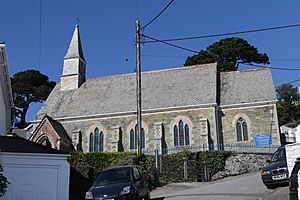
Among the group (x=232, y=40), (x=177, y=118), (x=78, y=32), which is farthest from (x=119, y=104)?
(x=232, y=40)

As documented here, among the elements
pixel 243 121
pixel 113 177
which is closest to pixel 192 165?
pixel 113 177

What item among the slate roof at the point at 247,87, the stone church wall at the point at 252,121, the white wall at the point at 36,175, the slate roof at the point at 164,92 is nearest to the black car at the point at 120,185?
the white wall at the point at 36,175

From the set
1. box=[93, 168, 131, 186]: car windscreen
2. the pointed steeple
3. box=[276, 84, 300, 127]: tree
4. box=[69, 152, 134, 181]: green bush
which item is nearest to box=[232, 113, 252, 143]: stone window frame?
box=[69, 152, 134, 181]: green bush

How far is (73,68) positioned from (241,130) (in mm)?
20312

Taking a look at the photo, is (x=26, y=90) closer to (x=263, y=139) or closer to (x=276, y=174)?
(x=263, y=139)

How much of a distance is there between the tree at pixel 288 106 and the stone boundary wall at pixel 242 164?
32.0 metres

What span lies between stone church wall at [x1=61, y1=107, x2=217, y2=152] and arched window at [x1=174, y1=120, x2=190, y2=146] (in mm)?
349

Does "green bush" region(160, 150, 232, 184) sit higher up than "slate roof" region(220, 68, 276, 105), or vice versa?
"slate roof" region(220, 68, 276, 105)

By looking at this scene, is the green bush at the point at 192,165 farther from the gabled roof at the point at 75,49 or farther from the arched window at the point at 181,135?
the gabled roof at the point at 75,49

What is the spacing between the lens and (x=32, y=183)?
15.3 metres

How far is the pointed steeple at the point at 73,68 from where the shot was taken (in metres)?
42.2

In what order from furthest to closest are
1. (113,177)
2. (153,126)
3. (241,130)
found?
(153,126) → (241,130) → (113,177)

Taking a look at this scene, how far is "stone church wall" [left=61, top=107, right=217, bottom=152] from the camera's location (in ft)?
110

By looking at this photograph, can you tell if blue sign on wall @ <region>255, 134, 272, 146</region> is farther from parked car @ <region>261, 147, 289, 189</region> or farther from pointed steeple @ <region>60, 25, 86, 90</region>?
pointed steeple @ <region>60, 25, 86, 90</region>
